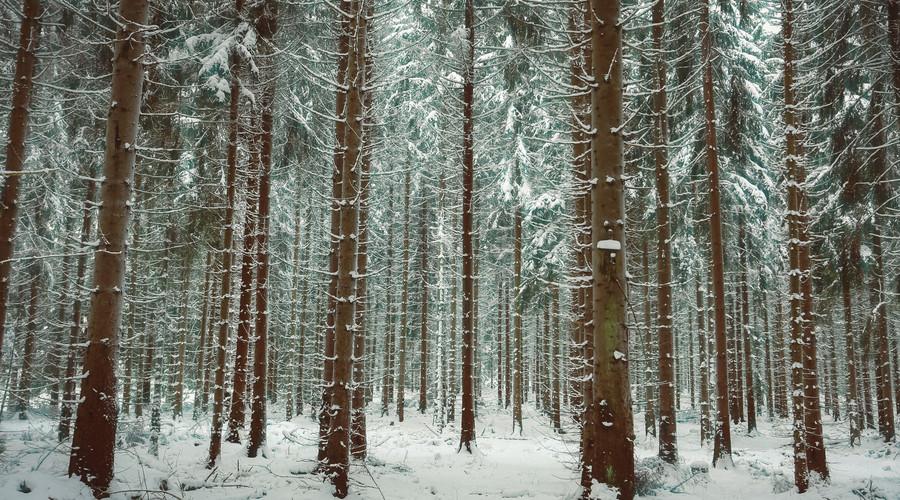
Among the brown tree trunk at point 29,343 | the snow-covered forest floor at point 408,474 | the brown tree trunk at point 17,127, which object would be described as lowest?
the snow-covered forest floor at point 408,474

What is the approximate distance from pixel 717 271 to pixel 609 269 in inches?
358

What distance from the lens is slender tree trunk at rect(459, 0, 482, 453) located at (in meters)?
12.9

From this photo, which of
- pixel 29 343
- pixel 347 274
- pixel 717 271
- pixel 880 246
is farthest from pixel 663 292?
pixel 29 343

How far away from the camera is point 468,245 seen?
1303 centimetres

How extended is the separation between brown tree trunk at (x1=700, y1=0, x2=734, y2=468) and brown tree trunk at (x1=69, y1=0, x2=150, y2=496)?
40.8 ft

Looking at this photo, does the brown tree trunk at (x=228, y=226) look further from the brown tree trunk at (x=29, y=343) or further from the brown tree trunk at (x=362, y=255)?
the brown tree trunk at (x=29, y=343)

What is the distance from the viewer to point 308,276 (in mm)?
22406

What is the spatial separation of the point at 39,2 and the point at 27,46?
88 cm

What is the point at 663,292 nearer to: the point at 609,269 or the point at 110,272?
the point at 609,269

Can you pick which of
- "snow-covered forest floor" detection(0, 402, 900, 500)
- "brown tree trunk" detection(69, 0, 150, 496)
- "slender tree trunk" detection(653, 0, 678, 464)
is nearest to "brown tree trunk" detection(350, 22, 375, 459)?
"snow-covered forest floor" detection(0, 402, 900, 500)

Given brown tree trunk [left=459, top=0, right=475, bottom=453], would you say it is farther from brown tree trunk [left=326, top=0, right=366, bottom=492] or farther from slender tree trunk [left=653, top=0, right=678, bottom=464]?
brown tree trunk [left=326, top=0, right=366, bottom=492]

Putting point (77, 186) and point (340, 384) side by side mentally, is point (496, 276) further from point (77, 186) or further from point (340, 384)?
point (340, 384)

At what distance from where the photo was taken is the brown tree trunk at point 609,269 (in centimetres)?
532

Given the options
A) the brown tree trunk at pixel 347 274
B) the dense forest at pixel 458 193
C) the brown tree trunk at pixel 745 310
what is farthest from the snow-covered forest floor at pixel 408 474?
the brown tree trunk at pixel 745 310
